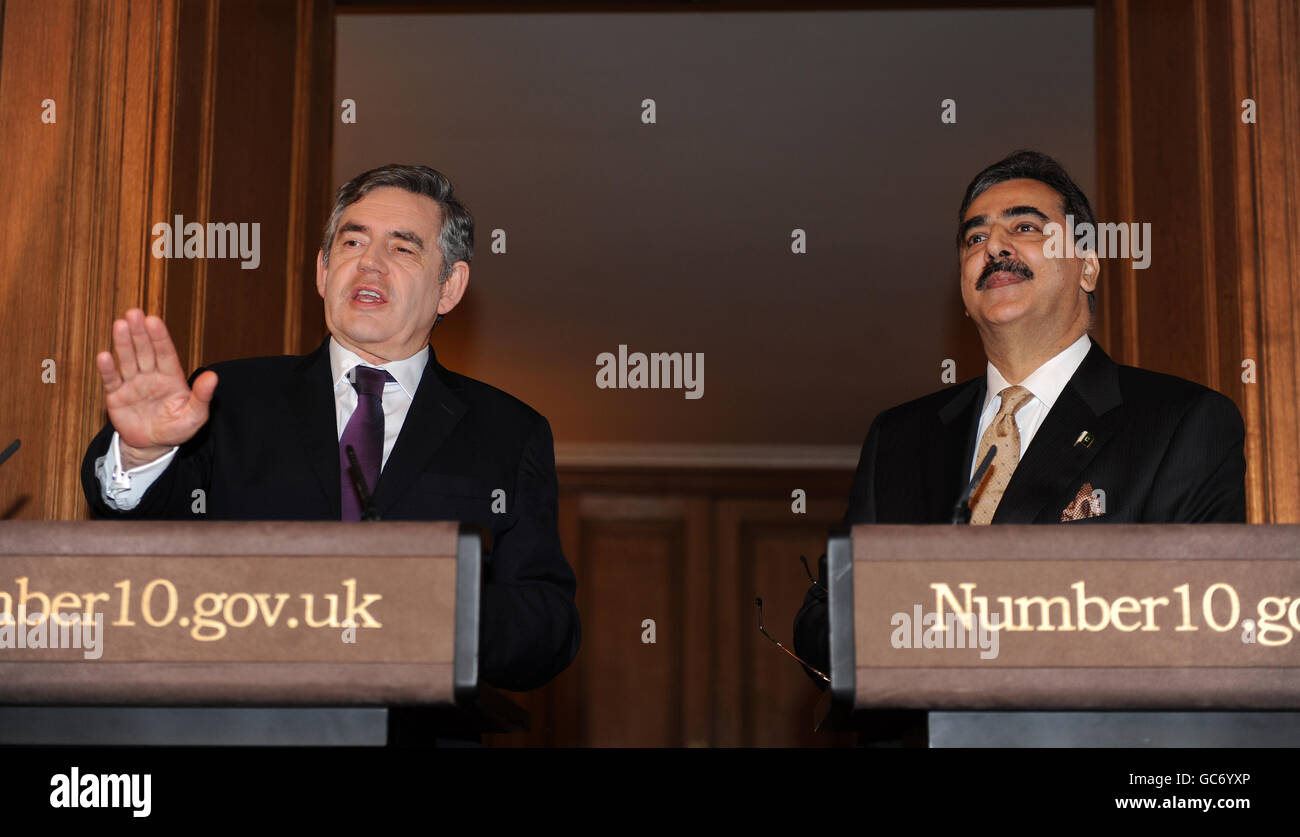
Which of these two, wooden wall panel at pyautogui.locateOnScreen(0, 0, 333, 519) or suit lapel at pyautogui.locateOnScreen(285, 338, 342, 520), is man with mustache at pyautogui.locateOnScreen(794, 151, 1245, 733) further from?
wooden wall panel at pyautogui.locateOnScreen(0, 0, 333, 519)

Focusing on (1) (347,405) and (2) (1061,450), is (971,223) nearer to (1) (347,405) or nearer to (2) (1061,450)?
(2) (1061,450)

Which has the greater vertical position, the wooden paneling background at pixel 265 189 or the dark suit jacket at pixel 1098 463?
the wooden paneling background at pixel 265 189

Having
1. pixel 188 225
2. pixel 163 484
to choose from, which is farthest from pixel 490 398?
pixel 188 225

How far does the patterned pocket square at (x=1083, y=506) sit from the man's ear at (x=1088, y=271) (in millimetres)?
472

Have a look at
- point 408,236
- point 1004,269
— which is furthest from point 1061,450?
point 408,236

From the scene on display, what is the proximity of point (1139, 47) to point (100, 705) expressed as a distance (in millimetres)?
2253

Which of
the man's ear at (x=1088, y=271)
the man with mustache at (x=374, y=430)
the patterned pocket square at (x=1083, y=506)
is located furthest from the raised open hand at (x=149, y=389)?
the man's ear at (x=1088, y=271)

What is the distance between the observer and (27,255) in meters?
2.12

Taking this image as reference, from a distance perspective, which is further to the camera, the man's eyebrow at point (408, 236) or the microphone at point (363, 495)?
the man's eyebrow at point (408, 236)

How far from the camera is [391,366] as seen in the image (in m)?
1.82

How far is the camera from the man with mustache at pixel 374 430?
133 centimetres

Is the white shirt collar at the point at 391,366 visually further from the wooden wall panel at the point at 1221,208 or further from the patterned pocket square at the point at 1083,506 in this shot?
the wooden wall panel at the point at 1221,208

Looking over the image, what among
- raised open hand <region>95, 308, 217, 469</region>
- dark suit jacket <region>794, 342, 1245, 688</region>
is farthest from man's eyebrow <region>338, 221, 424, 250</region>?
dark suit jacket <region>794, 342, 1245, 688</region>
